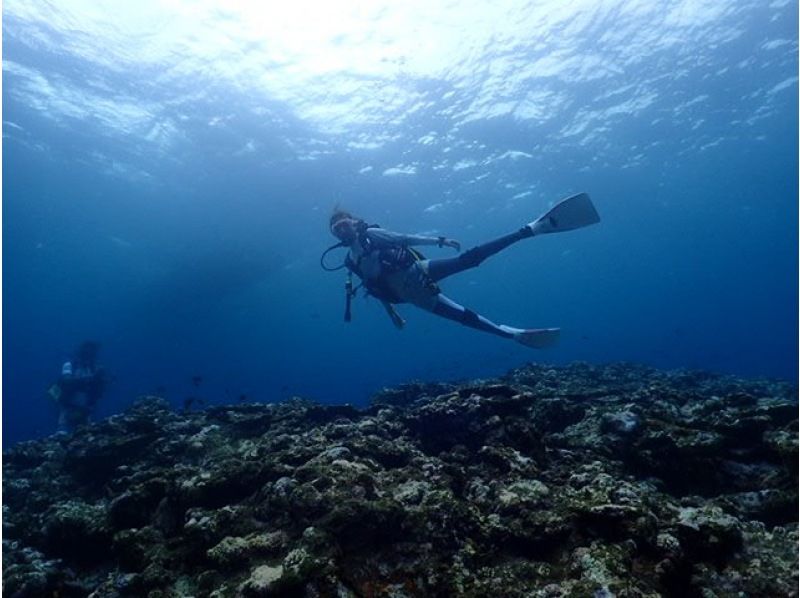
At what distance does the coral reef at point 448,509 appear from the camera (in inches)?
161

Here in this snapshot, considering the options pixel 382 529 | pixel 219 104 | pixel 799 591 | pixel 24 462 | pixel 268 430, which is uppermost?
pixel 219 104

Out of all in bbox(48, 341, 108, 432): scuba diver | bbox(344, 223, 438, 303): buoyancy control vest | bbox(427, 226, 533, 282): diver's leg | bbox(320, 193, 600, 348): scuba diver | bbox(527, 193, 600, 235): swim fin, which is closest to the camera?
bbox(527, 193, 600, 235): swim fin

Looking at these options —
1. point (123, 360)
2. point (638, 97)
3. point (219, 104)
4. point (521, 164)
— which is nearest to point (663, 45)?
point (638, 97)

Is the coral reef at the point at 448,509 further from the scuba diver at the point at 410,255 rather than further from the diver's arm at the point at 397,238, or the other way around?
the diver's arm at the point at 397,238

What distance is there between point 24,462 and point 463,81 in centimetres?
2208

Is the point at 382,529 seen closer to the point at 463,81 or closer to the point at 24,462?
the point at 24,462

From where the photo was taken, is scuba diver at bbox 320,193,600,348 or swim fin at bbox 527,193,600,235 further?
scuba diver at bbox 320,193,600,348

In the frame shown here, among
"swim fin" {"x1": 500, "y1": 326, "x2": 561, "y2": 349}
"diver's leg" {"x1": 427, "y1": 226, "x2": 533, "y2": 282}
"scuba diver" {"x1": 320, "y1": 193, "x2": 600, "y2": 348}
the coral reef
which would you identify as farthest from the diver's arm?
the coral reef

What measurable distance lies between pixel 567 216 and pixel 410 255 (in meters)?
3.36

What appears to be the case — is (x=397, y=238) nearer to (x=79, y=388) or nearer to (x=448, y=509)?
(x=448, y=509)

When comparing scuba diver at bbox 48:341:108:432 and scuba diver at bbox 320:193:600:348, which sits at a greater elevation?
scuba diver at bbox 48:341:108:432

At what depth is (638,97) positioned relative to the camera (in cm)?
2747

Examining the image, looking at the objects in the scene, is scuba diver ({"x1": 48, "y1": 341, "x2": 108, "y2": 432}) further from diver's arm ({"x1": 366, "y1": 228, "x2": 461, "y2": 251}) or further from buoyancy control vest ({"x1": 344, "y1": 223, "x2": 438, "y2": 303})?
diver's arm ({"x1": 366, "y1": 228, "x2": 461, "y2": 251})

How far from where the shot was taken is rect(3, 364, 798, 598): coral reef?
13.4ft
